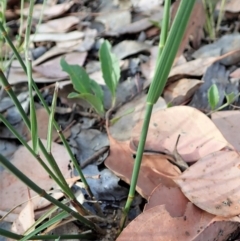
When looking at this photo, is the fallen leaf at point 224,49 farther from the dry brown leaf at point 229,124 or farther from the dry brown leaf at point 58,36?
the dry brown leaf at point 58,36

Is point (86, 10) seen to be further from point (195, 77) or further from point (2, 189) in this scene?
point (2, 189)

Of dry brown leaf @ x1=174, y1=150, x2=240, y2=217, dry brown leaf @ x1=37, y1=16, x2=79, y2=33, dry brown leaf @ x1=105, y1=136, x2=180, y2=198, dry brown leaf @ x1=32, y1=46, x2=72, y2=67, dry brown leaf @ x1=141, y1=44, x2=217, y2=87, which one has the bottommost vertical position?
dry brown leaf @ x1=105, y1=136, x2=180, y2=198

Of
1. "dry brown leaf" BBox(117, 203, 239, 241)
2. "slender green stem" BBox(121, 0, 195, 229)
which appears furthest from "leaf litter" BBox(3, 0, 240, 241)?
"slender green stem" BBox(121, 0, 195, 229)

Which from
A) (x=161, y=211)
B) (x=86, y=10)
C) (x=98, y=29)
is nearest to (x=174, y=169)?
(x=161, y=211)

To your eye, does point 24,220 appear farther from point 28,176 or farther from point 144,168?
point 144,168

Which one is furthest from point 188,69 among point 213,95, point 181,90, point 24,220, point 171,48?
point 171,48

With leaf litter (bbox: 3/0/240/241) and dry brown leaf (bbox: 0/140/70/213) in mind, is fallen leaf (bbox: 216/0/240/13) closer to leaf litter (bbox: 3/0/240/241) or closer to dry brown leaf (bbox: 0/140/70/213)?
leaf litter (bbox: 3/0/240/241)

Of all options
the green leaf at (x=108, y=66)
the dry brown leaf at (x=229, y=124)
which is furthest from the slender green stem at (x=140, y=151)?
the green leaf at (x=108, y=66)
